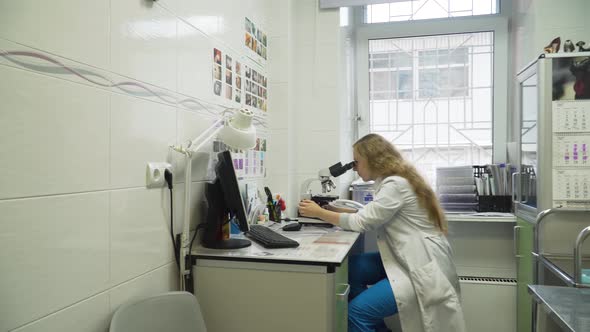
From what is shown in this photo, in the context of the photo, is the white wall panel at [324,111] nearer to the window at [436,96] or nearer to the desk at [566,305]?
the window at [436,96]

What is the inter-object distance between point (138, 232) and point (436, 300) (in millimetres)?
1312

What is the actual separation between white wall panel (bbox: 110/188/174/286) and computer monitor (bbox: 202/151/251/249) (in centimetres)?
18

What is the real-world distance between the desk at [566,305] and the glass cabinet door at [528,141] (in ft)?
3.43

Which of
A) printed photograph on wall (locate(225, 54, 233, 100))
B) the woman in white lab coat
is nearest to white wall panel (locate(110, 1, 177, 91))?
printed photograph on wall (locate(225, 54, 233, 100))

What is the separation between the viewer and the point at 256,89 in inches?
97.3

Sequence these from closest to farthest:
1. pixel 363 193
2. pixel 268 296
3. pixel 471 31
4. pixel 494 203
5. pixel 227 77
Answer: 1. pixel 268 296
2. pixel 227 77
3. pixel 494 203
4. pixel 363 193
5. pixel 471 31

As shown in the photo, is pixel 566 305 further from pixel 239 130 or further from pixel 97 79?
pixel 97 79

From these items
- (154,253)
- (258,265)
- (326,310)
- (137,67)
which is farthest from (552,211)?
(137,67)

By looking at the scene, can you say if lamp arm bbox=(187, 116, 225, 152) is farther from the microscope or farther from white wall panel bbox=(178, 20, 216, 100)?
the microscope

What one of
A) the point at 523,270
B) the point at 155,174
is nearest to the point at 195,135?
the point at 155,174

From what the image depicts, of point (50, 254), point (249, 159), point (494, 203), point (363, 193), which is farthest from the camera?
point (363, 193)

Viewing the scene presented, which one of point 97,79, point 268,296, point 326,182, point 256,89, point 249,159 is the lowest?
point 268,296

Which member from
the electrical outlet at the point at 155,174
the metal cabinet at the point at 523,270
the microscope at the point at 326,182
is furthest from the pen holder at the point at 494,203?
the electrical outlet at the point at 155,174

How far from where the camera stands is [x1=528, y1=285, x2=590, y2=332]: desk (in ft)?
3.57
